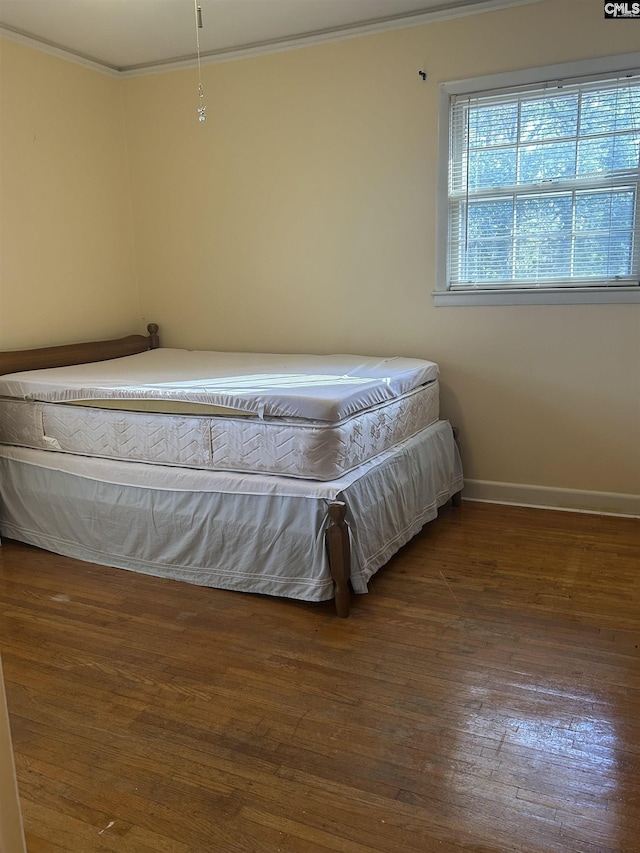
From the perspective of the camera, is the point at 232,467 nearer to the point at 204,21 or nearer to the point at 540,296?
the point at 540,296

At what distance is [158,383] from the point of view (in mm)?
2992

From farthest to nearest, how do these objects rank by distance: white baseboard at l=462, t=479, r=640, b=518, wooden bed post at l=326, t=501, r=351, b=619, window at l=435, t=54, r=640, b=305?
1. white baseboard at l=462, t=479, r=640, b=518
2. window at l=435, t=54, r=640, b=305
3. wooden bed post at l=326, t=501, r=351, b=619

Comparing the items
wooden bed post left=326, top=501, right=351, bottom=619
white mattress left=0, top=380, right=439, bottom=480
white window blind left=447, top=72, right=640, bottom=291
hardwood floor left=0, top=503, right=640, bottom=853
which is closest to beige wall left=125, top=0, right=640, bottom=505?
white window blind left=447, top=72, right=640, bottom=291

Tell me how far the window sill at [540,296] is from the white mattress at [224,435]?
552mm

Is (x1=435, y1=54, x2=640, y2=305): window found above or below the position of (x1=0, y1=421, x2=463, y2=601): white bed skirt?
above

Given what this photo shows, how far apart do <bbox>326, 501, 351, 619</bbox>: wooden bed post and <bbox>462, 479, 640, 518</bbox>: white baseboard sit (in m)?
1.45

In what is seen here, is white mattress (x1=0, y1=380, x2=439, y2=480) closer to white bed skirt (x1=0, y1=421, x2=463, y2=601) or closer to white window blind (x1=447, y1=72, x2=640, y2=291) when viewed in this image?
white bed skirt (x1=0, y1=421, x2=463, y2=601)

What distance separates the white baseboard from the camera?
3.41 metres

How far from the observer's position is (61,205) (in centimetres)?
391

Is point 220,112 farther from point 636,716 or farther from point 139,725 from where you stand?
point 636,716

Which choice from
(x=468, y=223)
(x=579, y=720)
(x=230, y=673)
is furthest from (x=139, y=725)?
(x=468, y=223)

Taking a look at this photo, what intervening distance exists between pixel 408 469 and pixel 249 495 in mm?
774

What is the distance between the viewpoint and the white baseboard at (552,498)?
3408 mm

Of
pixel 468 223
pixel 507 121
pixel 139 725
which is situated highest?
pixel 507 121
